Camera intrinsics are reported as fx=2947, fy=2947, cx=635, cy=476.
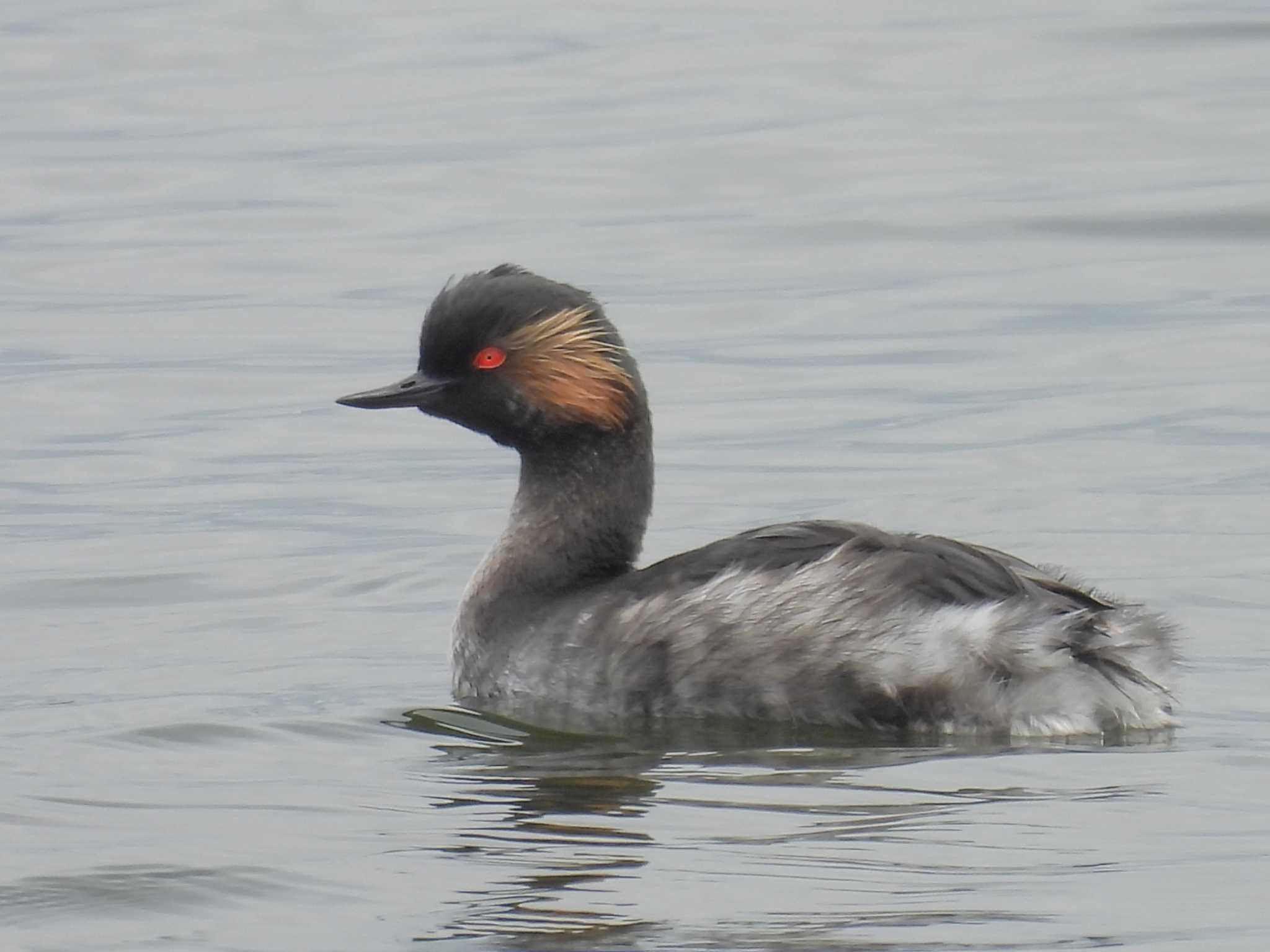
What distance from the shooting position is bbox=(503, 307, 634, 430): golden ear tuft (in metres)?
8.55

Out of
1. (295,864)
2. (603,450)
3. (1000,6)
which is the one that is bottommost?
(295,864)

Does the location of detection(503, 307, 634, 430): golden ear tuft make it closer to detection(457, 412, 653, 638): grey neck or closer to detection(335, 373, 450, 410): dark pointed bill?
detection(457, 412, 653, 638): grey neck

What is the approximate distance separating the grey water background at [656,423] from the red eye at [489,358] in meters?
0.91

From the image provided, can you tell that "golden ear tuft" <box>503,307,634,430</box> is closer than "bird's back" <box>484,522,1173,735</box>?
No

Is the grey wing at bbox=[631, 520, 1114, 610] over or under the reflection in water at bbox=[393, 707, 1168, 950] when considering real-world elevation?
over

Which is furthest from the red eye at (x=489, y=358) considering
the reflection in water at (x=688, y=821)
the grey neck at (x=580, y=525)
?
the reflection in water at (x=688, y=821)

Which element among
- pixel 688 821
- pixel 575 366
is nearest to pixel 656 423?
pixel 575 366

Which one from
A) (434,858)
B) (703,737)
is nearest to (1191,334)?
(703,737)

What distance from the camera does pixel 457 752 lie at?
7.68m

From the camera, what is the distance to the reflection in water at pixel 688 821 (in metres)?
5.93

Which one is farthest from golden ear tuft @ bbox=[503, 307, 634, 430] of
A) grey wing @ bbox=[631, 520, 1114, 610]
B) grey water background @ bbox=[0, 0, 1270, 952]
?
grey water background @ bbox=[0, 0, 1270, 952]

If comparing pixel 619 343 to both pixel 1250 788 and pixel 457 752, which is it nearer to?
pixel 457 752

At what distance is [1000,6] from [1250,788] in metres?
18.1

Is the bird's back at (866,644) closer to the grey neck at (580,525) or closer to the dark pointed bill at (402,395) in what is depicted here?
the grey neck at (580,525)
